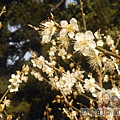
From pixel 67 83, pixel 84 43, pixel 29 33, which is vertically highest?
pixel 29 33

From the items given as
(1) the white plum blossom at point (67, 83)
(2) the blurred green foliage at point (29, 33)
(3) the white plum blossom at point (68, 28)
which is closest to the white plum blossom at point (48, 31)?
(3) the white plum blossom at point (68, 28)

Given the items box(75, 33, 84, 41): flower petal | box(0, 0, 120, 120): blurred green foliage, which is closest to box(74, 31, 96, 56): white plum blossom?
box(75, 33, 84, 41): flower petal

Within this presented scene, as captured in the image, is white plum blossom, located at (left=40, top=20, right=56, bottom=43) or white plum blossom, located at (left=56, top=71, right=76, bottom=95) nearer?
white plum blossom, located at (left=40, top=20, right=56, bottom=43)

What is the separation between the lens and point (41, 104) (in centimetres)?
812

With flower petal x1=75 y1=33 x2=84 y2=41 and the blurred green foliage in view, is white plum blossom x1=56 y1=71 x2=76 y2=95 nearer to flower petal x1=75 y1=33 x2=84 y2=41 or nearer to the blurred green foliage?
flower petal x1=75 y1=33 x2=84 y2=41

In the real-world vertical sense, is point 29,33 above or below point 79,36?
above

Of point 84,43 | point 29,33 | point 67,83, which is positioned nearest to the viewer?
point 84,43

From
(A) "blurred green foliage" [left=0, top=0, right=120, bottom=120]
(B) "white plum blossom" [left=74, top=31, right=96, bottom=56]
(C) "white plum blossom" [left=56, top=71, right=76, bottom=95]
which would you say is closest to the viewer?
(B) "white plum blossom" [left=74, top=31, right=96, bottom=56]

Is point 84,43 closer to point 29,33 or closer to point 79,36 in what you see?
point 79,36

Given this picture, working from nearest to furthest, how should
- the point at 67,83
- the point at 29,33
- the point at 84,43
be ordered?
1. the point at 84,43
2. the point at 67,83
3. the point at 29,33

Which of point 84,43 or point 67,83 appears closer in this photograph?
point 84,43

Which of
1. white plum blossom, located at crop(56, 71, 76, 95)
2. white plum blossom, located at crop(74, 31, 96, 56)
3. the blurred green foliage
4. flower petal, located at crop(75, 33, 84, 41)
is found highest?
the blurred green foliage

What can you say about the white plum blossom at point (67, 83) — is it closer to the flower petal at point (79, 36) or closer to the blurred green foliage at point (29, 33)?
the flower petal at point (79, 36)

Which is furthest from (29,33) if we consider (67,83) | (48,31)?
(48,31)
